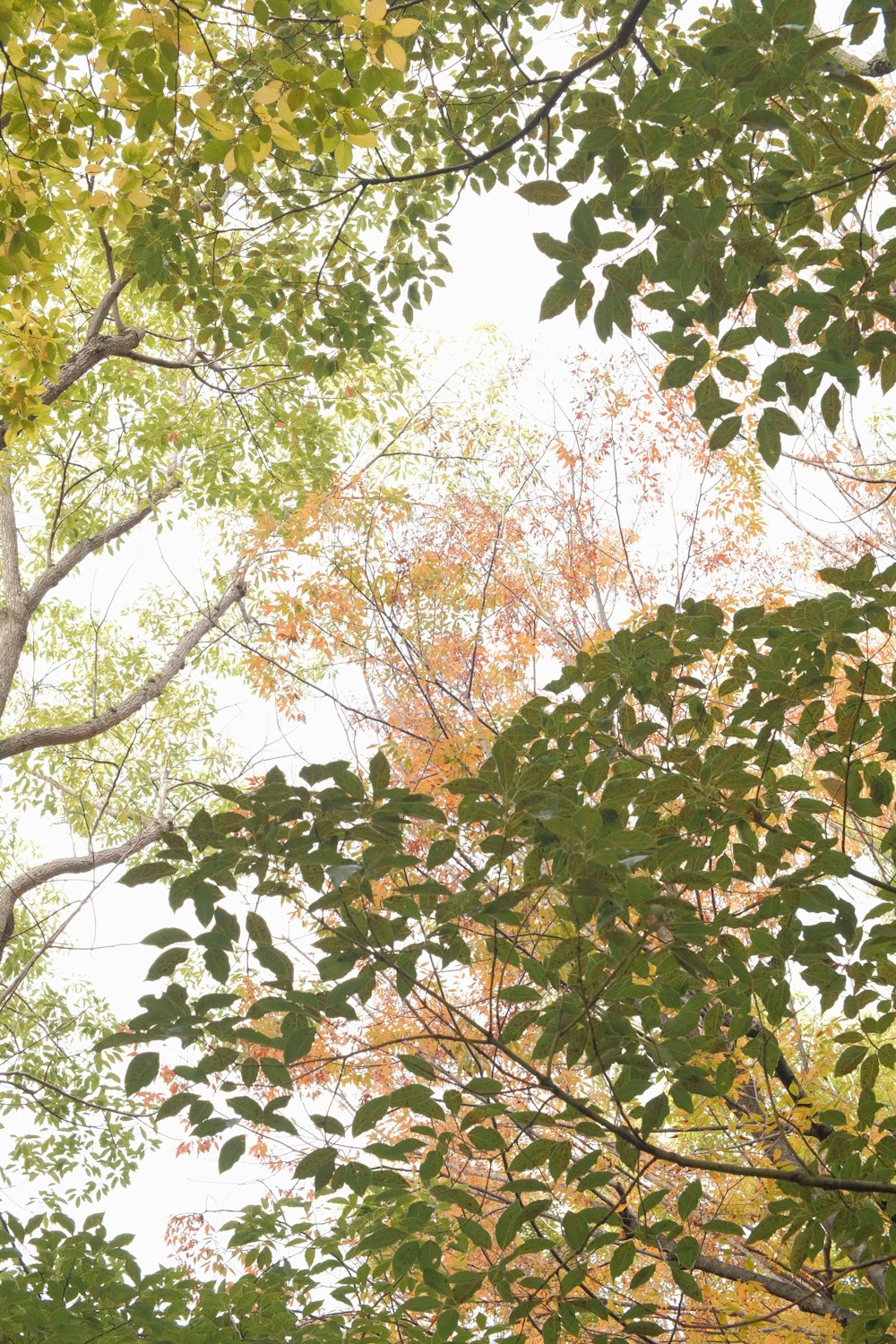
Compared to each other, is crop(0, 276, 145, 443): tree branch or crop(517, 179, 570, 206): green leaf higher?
crop(0, 276, 145, 443): tree branch

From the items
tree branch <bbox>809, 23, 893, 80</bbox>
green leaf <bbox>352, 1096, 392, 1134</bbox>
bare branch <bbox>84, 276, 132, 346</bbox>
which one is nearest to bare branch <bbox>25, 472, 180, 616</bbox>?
bare branch <bbox>84, 276, 132, 346</bbox>

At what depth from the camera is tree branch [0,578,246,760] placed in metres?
6.88

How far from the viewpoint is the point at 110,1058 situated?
826cm

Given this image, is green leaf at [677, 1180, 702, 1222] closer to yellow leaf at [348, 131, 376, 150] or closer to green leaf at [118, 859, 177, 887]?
green leaf at [118, 859, 177, 887]

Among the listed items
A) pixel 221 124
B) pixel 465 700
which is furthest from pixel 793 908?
pixel 465 700

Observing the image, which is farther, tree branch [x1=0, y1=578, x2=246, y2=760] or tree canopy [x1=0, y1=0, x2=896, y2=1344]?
tree branch [x1=0, y1=578, x2=246, y2=760]

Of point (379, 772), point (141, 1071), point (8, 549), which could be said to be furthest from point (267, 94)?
point (8, 549)

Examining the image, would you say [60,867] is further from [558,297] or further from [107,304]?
[558,297]

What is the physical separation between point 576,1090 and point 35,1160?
5480 mm

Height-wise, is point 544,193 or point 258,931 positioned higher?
point 544,193

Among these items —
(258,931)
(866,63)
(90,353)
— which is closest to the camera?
(258,931)

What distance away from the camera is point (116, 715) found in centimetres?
746

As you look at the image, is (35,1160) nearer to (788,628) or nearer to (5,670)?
(5,670)

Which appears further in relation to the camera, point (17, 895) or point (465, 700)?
A: point (17, 895)
